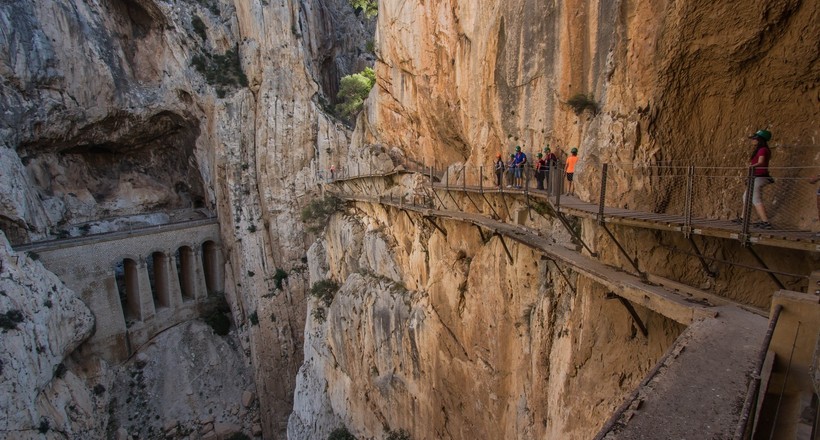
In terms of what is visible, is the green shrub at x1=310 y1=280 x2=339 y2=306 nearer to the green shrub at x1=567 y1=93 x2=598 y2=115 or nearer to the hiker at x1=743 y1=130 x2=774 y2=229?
the green shrub at x1=567 y1=93 x2=598 y2=115

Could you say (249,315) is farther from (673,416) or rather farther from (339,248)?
(673,416)

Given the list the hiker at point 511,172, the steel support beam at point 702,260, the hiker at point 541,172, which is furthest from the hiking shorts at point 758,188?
the hiker at point 511,172

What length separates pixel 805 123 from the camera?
501cm

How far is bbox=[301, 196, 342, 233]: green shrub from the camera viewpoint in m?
28.1

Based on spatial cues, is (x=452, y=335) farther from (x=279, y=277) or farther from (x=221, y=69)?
(x=221, y=69)

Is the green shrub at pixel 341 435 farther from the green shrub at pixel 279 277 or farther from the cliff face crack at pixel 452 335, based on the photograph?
the green shrub at pixel 279 277

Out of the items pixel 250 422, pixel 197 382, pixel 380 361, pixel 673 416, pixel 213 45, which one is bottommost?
pixel 250 422

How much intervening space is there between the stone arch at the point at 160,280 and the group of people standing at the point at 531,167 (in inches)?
1186

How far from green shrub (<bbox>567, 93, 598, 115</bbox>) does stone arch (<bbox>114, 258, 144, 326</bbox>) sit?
3237 cm

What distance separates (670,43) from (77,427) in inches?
1328

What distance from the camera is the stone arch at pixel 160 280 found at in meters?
31.9

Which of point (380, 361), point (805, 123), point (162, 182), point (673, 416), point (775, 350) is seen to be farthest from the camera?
point (162, 182)

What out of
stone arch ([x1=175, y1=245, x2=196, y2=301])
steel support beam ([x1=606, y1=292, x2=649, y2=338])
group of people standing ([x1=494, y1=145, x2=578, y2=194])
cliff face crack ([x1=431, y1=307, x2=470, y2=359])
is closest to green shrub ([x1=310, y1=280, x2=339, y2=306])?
cliff face crack ([x1=431, y1=307, x2=470, y2=359])

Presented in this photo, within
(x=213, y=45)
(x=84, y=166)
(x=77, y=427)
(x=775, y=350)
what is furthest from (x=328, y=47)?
(x=775, y=350)
